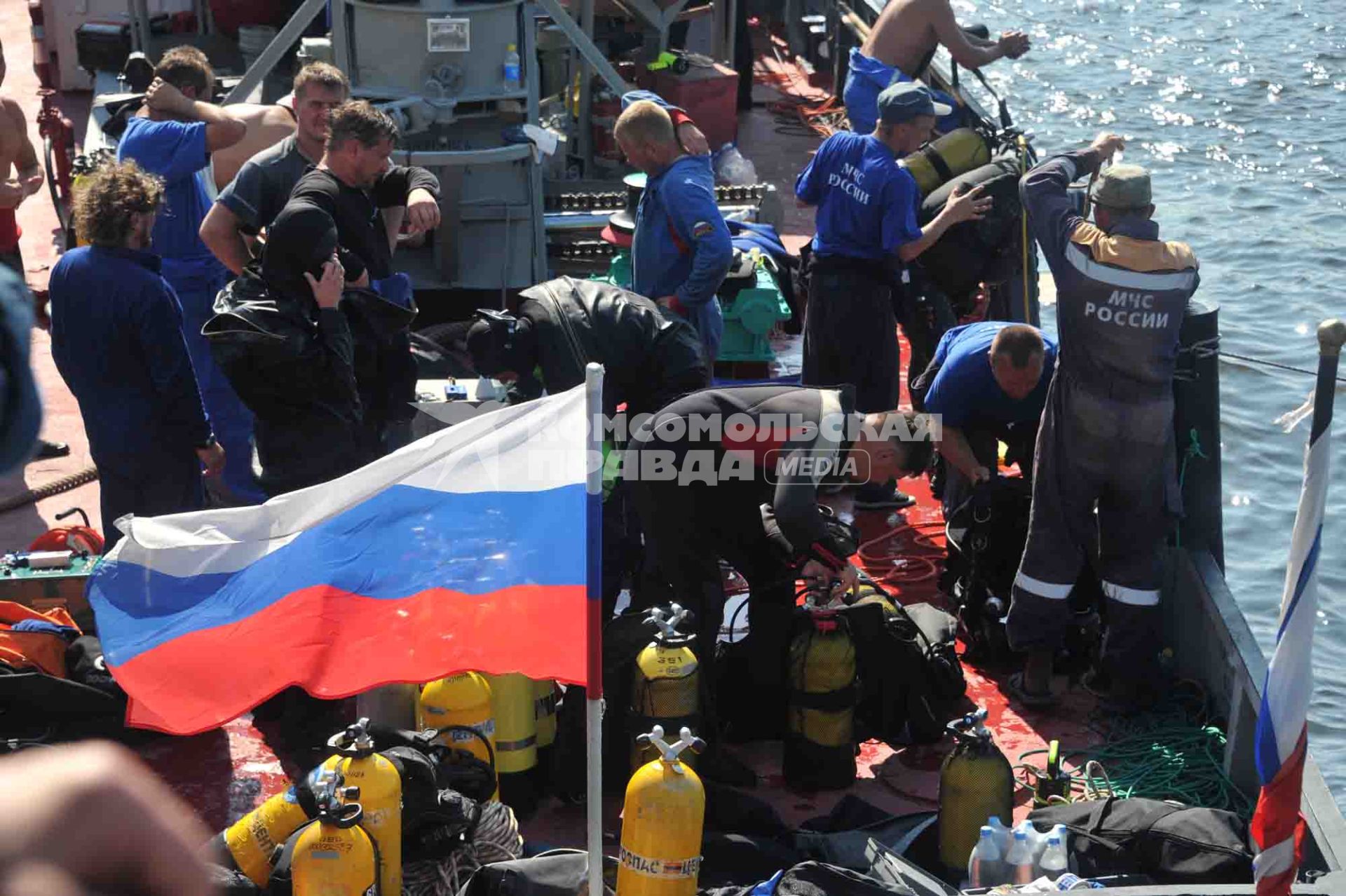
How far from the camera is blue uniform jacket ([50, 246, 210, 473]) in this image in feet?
19.7

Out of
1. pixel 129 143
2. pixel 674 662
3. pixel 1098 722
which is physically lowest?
pixel 1098 722

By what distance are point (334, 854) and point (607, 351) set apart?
258 centimetres

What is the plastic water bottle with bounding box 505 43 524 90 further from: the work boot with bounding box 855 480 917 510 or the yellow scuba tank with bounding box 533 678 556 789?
the yellow scuba tank with bounding box 533 678 556 789

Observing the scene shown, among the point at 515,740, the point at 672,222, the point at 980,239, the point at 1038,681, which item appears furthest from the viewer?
the point at 980,239

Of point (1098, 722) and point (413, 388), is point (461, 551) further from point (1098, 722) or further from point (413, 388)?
point (1098, 722)

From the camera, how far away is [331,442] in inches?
243

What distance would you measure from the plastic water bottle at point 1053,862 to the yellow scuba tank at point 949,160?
4987 mm

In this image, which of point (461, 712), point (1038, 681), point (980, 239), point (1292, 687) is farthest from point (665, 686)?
point (980, 239)

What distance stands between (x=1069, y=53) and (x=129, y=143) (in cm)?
2128

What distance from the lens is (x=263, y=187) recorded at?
6.74m

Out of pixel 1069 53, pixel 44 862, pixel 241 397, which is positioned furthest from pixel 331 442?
pixel 1069 53

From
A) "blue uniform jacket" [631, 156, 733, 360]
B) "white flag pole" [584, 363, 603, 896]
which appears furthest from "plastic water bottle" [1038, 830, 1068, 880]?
"blue uniform jacket" [631, 156, 733, 360]

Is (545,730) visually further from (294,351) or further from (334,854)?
(294,351)

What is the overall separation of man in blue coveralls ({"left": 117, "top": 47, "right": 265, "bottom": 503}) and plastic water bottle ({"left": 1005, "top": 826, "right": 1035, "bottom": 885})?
153 inches
